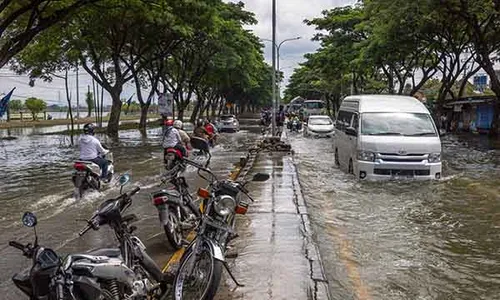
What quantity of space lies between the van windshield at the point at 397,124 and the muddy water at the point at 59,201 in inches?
163

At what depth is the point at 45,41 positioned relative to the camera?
24969 mm

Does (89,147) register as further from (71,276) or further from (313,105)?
(313,105)

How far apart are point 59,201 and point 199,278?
7.24m

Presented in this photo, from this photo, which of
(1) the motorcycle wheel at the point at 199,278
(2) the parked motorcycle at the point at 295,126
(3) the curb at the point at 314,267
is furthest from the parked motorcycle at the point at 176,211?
(2) the parked motorcycle at the point at 295,126

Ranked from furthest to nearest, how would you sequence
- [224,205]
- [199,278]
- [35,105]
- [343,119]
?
[35,105] < [343,119] < [224,205] < [199,278]

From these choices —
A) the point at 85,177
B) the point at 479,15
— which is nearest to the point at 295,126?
the point at 479,15

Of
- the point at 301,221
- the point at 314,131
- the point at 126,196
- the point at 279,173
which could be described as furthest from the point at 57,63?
the point at 126,196

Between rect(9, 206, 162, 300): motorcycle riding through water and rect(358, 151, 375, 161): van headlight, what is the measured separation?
8661mm

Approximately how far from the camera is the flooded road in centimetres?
557

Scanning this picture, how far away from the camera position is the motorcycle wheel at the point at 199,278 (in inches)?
166

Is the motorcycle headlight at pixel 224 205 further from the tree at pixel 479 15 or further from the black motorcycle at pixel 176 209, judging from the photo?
the tree at pixel 479 15

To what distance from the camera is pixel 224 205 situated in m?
4.71

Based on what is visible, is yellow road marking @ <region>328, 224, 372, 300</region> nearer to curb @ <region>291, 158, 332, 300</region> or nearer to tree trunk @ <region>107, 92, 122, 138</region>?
curb @ <region>291, 158, 332, 300</region>

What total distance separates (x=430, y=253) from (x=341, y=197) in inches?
160
